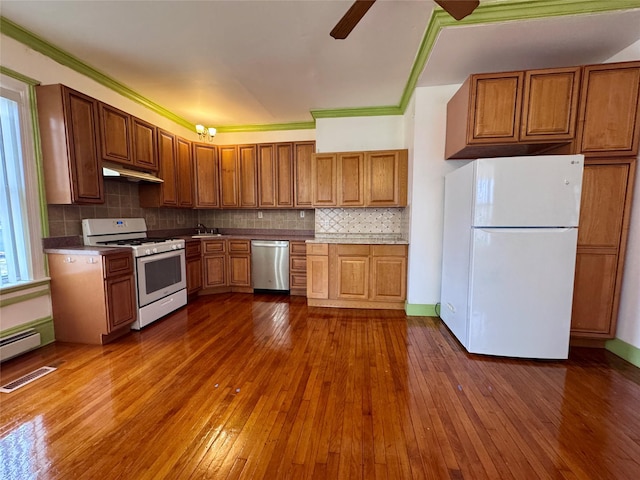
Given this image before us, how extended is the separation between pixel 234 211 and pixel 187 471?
156 inches

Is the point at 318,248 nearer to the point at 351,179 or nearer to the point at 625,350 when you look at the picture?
the point at 351,179

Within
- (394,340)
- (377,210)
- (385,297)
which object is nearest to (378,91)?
(377,210)

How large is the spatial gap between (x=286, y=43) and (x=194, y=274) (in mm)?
3056

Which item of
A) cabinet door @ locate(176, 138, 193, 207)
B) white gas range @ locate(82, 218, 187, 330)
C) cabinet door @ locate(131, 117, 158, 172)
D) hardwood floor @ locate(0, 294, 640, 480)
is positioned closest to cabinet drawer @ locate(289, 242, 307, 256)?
white gas range @ locate(82, 218, 187, 330)

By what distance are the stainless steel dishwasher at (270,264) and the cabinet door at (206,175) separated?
1044mm

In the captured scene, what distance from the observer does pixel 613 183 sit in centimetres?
226

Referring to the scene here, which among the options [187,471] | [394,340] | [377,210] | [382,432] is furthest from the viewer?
[377,210]

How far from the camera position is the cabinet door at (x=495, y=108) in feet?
7.52

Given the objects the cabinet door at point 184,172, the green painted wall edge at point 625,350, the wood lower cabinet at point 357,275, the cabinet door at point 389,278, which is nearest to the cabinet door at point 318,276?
the wood lower cabinet at point 357,275

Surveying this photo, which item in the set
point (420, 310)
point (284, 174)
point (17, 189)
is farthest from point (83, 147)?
point (420, 310)

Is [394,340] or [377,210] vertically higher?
[377,210]

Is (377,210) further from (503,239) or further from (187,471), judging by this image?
(187,471)

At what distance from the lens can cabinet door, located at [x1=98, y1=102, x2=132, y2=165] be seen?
107 inches

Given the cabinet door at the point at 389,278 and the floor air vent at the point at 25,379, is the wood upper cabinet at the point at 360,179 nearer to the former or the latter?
the cabinet door at the point at 389,278
